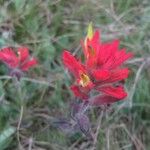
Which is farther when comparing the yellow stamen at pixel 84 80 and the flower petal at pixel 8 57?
the flower petal at pixel 8 57

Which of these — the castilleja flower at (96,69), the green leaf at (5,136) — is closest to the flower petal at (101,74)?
the castilleja flower at (96,69)

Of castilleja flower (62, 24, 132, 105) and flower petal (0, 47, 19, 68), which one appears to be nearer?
castilleja flower (62, 24, 132, 105)

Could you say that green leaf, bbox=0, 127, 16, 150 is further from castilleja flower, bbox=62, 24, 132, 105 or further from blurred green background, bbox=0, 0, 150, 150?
castilleja flower, bbox=62, 24, 132, 105

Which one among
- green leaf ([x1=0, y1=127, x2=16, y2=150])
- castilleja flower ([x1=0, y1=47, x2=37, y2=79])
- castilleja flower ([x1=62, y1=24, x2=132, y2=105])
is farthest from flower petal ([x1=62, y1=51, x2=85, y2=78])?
green leaf ([x1=0, y1=127, x2=16, y2=150])

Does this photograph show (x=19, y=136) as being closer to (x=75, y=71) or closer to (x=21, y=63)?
(x=21, y=63)

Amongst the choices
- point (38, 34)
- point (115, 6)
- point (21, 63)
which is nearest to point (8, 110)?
point (21, 63)

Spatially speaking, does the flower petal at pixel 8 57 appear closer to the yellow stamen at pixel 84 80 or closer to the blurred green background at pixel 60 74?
the blurred green background at pixel 60 74
